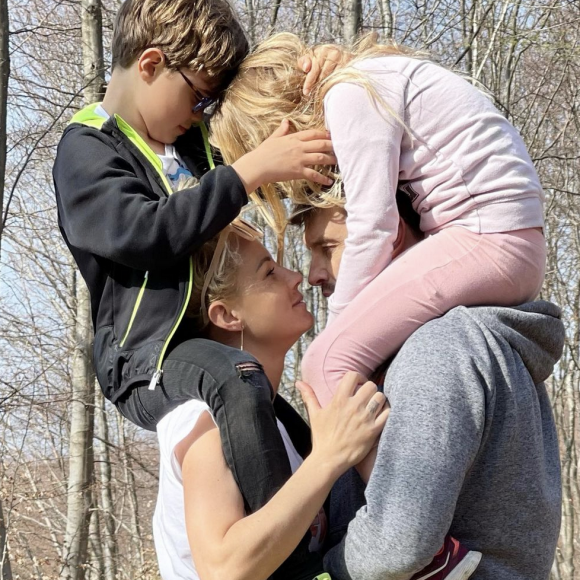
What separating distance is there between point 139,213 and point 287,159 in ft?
1.21

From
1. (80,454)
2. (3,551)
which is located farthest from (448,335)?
(80,454)

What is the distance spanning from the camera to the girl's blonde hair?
1.98 metres

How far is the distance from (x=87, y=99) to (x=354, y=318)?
4098 mm

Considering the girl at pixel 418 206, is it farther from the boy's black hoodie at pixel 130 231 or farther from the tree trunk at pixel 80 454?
the tree trunk at pixel 80 454

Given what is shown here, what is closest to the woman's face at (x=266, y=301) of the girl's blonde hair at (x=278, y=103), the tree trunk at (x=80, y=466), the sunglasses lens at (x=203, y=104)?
the girl's blonde hair at (x=278, y=103)

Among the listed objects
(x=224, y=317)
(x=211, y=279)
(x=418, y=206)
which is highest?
(x=418, y=206)

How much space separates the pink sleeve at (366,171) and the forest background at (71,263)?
353 cm

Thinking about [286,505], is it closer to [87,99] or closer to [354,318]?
[354,318]

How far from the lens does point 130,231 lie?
1.89 meters

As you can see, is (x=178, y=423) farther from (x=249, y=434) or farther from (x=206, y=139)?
(x=206, y=139)

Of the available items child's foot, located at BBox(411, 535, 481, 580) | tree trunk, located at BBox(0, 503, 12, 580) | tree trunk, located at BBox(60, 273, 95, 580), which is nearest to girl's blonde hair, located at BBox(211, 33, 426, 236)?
child's foot, located at BBox(411, 535, 481, 580)

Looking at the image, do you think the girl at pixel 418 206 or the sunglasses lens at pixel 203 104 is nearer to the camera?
the girl at pixel 418 206

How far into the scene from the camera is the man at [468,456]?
4.95 ft

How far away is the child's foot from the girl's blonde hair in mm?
827
